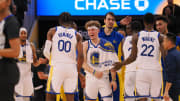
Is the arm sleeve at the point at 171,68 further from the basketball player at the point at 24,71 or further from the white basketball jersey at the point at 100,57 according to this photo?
the basketball player at the point at 24,71

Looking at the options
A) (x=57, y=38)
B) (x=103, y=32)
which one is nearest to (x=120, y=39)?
(x=103, y=32)

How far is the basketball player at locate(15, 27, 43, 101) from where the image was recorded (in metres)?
8.47

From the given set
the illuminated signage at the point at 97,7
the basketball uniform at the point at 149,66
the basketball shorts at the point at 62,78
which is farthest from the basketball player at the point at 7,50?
the illuminated signage at the point at 97,7

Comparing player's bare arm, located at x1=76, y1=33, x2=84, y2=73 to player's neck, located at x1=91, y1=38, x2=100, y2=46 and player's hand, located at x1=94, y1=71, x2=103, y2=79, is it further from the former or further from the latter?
player's hand, located at x1=94, y1=71, x2=103, y2=79

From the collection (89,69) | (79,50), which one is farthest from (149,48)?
(79,50)

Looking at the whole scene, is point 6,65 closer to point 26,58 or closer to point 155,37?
point 155,37

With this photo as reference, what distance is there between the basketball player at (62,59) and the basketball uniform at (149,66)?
1.29m

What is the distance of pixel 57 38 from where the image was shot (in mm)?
6773

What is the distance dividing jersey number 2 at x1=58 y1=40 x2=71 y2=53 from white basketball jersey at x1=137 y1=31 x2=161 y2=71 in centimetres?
140

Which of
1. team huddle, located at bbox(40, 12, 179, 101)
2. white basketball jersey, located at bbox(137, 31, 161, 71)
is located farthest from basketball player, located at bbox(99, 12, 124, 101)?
white basketball jersey, located at bbox(137, 31, 161, 71)

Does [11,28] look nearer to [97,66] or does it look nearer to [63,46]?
[63,46]

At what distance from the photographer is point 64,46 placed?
6809 mm

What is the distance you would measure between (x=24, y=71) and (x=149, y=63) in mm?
3184

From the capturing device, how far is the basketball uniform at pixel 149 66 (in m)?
6.98
